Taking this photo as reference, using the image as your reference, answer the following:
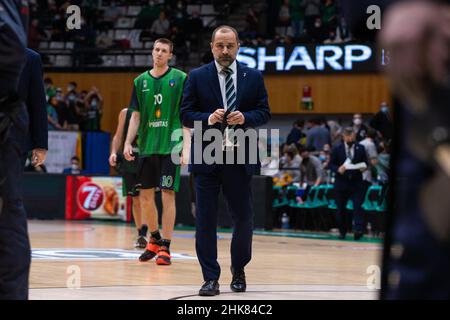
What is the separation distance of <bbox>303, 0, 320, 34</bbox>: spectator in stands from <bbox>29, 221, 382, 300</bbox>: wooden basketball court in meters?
12.3

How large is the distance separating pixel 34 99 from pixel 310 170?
15.6 metres

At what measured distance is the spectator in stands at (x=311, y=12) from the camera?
2752 centimetres

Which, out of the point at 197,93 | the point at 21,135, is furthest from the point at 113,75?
the point at 21,135

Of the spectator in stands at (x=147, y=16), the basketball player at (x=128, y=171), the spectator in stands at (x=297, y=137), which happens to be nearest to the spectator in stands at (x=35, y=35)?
the spectator in stands at (x=147, y=16)

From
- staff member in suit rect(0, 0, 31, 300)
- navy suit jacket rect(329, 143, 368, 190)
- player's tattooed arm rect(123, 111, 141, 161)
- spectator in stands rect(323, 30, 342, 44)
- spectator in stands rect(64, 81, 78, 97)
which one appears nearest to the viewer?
staff member in suit rect(0, 0, 31, 300)

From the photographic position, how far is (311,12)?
28172 millimetres

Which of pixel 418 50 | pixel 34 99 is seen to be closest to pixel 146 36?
pixel 34 99

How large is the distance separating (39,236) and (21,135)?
10.6m

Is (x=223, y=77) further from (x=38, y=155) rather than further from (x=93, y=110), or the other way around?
(x=93, y=110)

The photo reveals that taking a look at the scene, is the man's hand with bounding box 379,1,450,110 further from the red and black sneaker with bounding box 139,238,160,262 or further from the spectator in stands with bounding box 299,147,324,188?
the spectator in stands with bounding box 299,147,324,188

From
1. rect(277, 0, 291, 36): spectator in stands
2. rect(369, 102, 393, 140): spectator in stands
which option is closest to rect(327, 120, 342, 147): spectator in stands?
rect(369, 102, 393, 140): spectator in stands

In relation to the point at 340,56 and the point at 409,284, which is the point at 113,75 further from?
the point at 409,284

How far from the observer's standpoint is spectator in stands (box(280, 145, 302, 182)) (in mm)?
21531

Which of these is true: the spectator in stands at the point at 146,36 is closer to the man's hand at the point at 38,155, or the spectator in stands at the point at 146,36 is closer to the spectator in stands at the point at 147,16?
the spectator in stands at the point at 147,16
